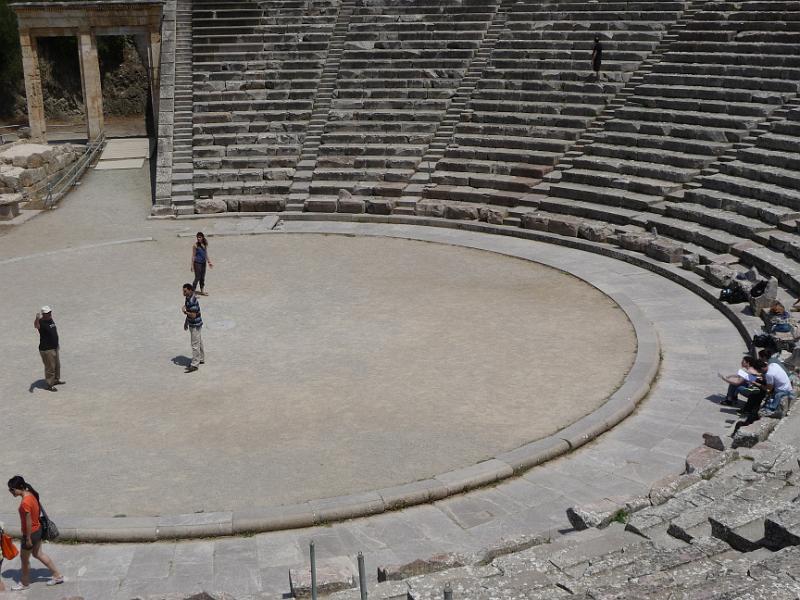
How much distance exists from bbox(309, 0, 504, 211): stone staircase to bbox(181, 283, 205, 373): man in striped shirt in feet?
40.0

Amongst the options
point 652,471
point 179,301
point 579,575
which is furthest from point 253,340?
point 579,575

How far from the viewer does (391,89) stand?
31156 mm

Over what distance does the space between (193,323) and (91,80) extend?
22.6 m

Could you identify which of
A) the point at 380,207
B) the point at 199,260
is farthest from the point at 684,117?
the point at 199,260

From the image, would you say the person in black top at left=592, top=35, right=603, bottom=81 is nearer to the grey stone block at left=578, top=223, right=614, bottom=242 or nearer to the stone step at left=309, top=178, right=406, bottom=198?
the stone step at left=309, top=178, right=406, bottom=198

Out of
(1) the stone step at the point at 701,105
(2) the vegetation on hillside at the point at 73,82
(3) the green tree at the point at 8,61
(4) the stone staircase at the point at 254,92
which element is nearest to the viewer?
(1) the stone step at the point at 701,105

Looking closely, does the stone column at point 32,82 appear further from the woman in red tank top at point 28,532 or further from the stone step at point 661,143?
the woman in red tank top at point 28,532

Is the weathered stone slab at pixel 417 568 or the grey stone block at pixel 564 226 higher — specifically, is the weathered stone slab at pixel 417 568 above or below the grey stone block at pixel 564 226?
above

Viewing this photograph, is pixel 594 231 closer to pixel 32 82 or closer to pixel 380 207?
pixel 380 207

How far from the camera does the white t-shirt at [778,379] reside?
12.8m

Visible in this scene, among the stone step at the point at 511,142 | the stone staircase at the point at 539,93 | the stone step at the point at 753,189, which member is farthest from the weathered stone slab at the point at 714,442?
the stone step at the point at 511,142

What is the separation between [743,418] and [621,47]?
61.5 feet

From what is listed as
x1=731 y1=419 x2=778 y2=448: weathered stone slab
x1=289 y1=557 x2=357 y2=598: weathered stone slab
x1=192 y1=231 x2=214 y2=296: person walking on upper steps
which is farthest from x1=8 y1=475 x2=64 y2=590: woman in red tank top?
x1=192 y1=231 x2=214 y2=296: person walking on upper steps

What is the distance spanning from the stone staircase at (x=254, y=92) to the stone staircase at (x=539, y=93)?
5208mm
